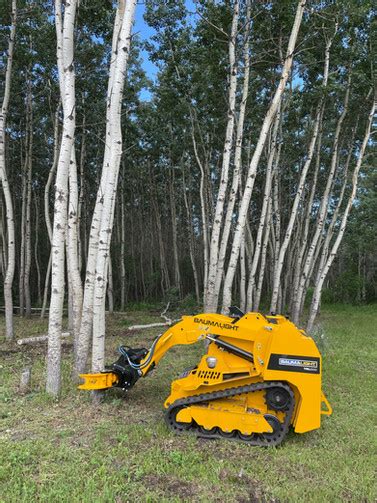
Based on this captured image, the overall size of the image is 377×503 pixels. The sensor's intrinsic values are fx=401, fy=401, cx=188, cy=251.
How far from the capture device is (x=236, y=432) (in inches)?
178

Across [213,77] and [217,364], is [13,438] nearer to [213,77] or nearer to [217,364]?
[217,364]

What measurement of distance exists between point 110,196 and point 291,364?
10.7 ft

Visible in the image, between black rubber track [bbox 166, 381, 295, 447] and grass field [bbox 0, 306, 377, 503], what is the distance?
4.6 inches

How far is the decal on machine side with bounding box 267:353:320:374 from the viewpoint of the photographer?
4.46 m

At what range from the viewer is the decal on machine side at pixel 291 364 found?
446cm

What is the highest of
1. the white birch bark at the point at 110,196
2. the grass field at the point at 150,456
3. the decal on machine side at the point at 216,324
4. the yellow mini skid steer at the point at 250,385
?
the white birch bark at the point at 110,196

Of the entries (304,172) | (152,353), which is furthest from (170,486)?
(304,172)

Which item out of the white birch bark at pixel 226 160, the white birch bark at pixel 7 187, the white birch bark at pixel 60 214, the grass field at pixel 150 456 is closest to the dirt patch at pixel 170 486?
the grass field at pixel 150 456

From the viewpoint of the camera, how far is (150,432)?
4.45 metres

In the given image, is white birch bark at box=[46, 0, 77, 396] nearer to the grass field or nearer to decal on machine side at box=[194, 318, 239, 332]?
the grass field

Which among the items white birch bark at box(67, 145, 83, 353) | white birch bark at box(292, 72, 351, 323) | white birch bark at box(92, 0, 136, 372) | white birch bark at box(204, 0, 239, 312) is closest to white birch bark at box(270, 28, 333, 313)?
white birch bark at box(292, 72, 351, 323)

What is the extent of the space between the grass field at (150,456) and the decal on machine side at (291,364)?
81 centimetres

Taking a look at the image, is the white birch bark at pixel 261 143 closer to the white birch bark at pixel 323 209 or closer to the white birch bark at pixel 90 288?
the white birch bark at pixel 90 288

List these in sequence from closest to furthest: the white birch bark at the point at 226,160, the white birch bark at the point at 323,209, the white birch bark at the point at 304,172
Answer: the white birch bark at the point at 226,160, the white birch bark at the point at 304,172, the white birch bark at the point at 323,209
